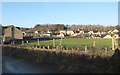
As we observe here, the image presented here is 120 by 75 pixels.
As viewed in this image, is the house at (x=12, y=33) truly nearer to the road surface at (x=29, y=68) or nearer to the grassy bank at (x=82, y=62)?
the grassy bank at (x=82, y=62)

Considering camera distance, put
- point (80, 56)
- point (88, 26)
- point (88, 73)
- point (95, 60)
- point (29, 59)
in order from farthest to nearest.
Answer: point (88, 26), point (29, 59), point (80, 56), point (95, 60), point (88, 73)

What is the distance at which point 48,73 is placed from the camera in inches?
293

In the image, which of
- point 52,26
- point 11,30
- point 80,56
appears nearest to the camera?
point 80,56

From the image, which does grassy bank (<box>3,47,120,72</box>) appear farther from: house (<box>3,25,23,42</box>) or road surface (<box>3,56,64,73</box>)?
house (<box>3,25,23,42</box>)

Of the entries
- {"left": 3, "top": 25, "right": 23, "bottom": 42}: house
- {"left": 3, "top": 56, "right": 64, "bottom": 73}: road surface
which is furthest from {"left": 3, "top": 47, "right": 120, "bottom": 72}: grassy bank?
{"left": 3, "top": 25, "right": 23, "bottom": 42}: house

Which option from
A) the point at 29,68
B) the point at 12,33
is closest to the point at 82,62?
the point at 29,68

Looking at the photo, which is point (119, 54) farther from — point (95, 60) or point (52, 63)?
point (52, 63)

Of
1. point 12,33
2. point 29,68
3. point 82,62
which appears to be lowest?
point 29,68

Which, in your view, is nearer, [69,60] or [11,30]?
[69,60]

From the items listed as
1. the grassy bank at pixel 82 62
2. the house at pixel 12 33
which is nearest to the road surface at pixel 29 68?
the grassy bank at pixel 82 62

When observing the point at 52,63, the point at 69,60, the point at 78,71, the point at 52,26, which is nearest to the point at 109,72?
the point at 78,71

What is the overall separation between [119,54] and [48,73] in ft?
13.5

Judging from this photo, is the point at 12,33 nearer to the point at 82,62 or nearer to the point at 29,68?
the point at 29,68

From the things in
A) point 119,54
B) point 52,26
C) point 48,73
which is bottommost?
point 48,73
